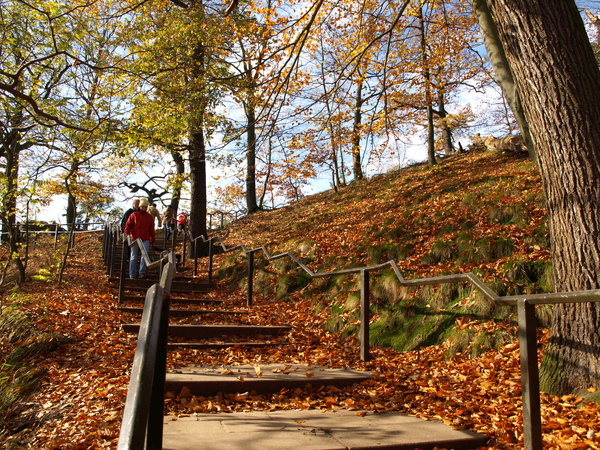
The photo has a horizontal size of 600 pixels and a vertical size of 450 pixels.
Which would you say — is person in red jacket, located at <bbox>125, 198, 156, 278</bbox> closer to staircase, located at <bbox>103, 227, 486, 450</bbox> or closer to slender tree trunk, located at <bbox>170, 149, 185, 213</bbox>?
staircase, located at <bbox>103, 227, 486, 450</bbox>

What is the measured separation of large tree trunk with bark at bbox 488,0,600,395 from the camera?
323 cm

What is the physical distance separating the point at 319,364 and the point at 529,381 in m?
2.53

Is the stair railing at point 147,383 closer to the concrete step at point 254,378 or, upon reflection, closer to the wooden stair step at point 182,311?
the concrete step at point 254,378

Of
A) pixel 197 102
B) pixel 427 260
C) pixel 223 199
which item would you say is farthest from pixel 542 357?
pixel 223 199

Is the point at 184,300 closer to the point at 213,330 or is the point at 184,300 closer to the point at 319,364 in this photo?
the point at 213,330

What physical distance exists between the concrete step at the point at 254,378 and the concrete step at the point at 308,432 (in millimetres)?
455

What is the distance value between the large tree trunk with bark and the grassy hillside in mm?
1037

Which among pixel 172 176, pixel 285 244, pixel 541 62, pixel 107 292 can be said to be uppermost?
pixel 172 176

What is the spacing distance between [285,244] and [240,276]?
1484 mm

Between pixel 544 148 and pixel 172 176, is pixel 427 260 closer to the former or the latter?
pixel 544 148

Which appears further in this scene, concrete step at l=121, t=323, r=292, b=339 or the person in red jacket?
the person in red jacket

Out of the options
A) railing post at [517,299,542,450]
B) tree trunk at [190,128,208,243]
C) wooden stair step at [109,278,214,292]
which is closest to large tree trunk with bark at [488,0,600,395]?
railing post at [517,299,542,450]

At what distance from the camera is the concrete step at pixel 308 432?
2572 millimetres

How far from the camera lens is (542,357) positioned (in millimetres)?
3713
